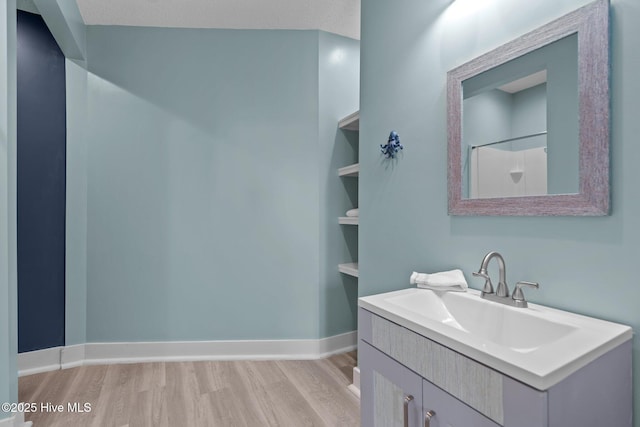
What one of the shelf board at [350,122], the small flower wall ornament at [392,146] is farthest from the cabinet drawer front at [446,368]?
the shelf board at [350,122]

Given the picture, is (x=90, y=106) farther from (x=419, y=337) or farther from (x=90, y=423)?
(x=419, y=337)

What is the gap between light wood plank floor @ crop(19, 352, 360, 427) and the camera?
184 cm

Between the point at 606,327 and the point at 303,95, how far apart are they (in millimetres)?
2311

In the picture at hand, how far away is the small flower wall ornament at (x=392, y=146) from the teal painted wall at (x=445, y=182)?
39mm

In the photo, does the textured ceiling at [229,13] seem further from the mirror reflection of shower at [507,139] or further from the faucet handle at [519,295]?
the faucet handle at [519,295]

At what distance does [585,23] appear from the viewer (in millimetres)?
1040

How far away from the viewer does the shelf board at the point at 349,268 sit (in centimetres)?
252

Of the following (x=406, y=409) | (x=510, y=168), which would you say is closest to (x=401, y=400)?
(x=406, y=409)

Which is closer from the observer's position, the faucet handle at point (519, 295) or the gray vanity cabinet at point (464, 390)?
the gray vanity cabinet at point (464, 390)

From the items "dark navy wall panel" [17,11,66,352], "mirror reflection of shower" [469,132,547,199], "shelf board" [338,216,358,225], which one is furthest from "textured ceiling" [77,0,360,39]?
"mirror reflection of shower" [469,132,547,199]

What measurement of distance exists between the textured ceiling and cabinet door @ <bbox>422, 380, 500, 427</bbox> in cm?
237

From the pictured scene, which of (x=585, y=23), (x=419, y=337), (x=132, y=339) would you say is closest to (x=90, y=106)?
(x=132, y=339)

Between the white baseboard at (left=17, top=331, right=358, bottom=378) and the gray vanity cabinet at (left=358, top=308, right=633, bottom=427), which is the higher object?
the gray vanity cabinet at (left=358, top=308, right=633, bottom=427)

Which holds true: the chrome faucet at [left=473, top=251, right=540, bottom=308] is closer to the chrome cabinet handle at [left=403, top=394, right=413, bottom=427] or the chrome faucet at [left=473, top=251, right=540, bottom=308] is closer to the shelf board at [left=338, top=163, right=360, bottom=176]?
the chrome cabinet handle at [left=403, top=394, right=413, bottom=427]
